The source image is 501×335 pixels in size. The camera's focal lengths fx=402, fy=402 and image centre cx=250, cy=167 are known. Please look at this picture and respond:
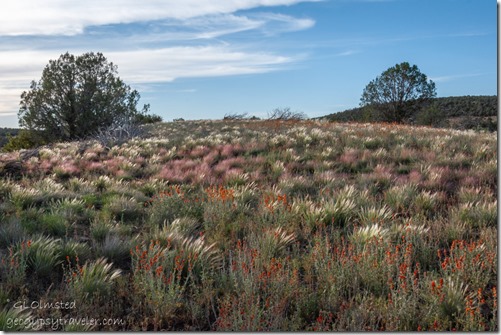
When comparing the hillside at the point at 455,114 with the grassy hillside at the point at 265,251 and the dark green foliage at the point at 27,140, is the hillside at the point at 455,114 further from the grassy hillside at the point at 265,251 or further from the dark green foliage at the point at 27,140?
the dark green foliage at the point at 27,140

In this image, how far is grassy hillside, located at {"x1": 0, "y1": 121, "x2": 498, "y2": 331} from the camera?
3639 millimetres

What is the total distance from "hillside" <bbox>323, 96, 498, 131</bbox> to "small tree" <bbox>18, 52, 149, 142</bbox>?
2514 centimetres

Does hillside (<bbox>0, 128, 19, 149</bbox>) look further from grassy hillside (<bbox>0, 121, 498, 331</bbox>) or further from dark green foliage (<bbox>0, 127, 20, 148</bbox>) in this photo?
grassy hillside (<bbox>0, 121, 498, 331</bbox>)

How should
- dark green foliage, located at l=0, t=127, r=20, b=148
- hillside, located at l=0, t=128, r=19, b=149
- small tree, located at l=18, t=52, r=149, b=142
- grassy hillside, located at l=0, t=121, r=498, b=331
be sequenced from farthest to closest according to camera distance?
1. hillside, located at l=0, t=128, r=19, b=149
2. dark green foliage, located at l=0, t=127, r=20, b=148
3. small tree, located at l=18, t=52, r=149, b=142
4. grassy hillside, located at l=0, t=121, r=498, b=331

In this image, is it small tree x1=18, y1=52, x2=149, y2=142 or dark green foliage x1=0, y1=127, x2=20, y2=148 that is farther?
dark green foliage x1=0, y1=127, x2=20, y2=148

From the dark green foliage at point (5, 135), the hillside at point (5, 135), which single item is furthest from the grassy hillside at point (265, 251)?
the hillside at point (5, 135)

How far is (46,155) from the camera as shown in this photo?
15.7 metres

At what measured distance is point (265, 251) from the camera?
4816 mm

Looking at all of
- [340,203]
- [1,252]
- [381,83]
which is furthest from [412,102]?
[1,252]

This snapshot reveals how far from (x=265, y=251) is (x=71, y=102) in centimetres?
2838

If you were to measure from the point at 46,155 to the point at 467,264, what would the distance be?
50.6ft

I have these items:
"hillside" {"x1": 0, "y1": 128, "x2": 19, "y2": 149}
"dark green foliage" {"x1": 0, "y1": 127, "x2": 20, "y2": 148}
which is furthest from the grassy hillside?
"hillside" {"x1": 0, "y1": 128, "x2": 19, "y2": 149}

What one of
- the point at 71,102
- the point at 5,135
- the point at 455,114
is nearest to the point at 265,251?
the point at 71,102

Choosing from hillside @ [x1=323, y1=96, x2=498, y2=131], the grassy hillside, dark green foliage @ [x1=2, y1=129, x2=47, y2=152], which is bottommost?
the grassy hillside
